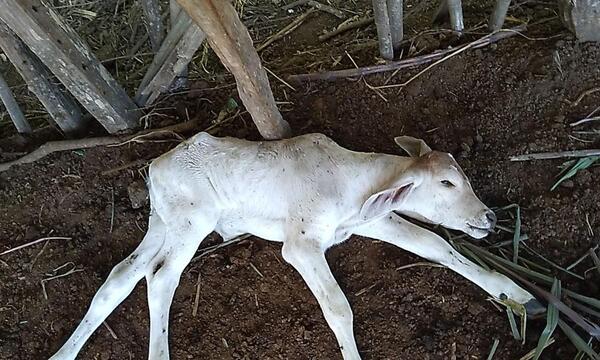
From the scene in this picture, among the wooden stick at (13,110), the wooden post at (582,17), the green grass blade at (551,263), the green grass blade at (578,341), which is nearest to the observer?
the green grass blade at (578,341)

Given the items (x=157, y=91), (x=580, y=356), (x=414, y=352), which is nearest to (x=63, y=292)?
(x=157, y=91)

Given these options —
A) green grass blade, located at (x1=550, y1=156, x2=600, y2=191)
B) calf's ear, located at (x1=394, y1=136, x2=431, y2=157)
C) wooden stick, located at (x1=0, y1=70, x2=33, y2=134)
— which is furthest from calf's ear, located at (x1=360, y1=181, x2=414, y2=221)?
wooden stick, located at (x1=0, y1=70, x2=33, y2=134)

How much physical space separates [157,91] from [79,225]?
0.60 meters

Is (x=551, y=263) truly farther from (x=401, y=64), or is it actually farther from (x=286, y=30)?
(x=286, y=30)

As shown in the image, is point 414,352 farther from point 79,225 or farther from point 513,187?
point 79,225


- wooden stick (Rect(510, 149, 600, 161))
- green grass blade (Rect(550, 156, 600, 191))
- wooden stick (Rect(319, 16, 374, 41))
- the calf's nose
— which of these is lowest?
green grass blade (Rect(550, 156, 600, 191))

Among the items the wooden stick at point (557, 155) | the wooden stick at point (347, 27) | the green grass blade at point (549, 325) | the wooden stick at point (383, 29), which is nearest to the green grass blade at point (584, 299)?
the green grass blade at point (549, 325)

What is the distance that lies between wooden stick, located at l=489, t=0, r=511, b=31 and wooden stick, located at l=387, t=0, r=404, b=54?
0.36 m

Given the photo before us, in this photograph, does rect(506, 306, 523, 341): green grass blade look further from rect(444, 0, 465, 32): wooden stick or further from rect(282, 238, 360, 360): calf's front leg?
rect(444, 0, 465, 32): wooden stick

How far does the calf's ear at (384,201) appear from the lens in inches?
99.4

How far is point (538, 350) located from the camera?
100 inches

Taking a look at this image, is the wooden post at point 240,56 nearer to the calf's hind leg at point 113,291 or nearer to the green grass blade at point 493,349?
the calf's hind leg at point 113,291

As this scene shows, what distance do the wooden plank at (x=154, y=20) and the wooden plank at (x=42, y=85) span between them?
41 cm

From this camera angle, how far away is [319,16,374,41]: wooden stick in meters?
3.49
